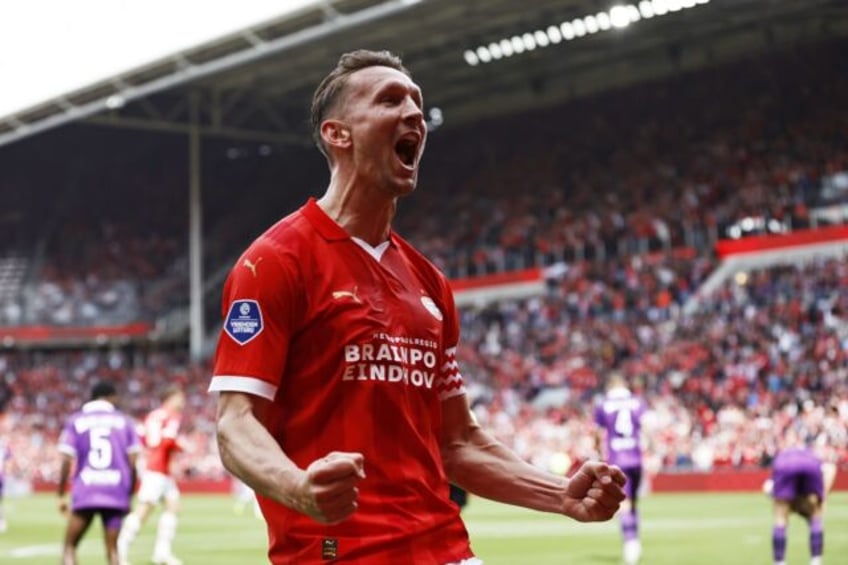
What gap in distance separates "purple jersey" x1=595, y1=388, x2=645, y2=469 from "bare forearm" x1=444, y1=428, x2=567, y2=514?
12.7 m

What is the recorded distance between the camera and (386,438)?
3684 mm

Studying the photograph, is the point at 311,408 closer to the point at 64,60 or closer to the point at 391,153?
the point at 391,153

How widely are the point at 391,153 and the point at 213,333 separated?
164 feet

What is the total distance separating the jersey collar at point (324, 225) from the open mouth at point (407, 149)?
0.27 m

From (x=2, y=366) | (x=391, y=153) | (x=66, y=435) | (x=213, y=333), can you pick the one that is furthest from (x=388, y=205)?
(x=2, y=366)

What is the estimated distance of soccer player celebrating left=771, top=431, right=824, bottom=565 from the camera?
44.3ft

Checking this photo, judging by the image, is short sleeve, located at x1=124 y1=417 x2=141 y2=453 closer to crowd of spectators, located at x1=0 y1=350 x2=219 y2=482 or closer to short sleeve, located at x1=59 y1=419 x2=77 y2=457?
short sleeve, located at x1=59 y1=419 x2=77 y2=457

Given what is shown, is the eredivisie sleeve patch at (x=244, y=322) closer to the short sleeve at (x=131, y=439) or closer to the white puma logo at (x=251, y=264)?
the white puma logo at (x=251, y=264)

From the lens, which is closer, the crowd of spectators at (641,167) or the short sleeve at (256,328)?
the short sleeve at (256,328)

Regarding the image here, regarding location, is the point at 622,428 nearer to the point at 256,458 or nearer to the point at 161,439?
the point at 161,439

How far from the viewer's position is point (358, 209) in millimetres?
3926

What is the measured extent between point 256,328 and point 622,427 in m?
13.8

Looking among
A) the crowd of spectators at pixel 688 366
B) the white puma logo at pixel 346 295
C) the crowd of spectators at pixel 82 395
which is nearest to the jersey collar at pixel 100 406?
the white puma logo at pixel 346 295

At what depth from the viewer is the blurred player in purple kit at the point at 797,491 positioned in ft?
44.3
